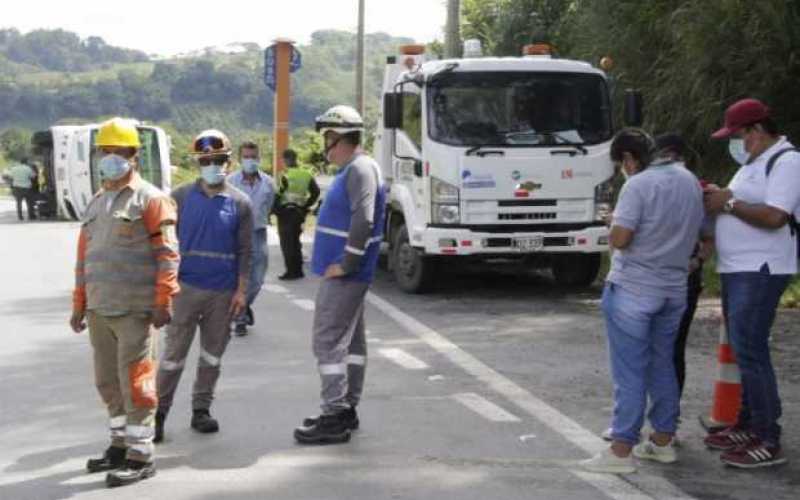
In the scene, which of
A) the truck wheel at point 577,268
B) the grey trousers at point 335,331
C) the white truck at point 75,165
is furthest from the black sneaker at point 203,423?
the white truck at point 75,165

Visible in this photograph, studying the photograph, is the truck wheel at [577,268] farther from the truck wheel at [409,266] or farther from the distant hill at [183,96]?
the distant hill at [183,96]

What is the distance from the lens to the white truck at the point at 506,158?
42.7ft

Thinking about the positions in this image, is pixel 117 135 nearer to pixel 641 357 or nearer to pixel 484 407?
pixel 641 357

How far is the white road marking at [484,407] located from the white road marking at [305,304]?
478 cm

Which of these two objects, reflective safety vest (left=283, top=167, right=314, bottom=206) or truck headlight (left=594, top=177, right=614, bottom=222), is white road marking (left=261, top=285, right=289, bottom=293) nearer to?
reflective safety vest (left=283, top=167, right=314, bottom=206)

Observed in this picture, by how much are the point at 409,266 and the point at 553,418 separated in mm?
6687

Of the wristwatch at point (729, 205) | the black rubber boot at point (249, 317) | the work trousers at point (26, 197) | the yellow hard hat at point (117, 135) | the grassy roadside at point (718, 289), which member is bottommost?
the work trousers at point (26, 197)

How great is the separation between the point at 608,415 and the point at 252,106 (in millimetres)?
119681

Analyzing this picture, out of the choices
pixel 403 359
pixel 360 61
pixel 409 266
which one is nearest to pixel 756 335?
pixel 403 359

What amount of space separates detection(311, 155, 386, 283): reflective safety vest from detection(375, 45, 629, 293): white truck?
6169 mm

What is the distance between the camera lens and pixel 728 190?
6402 millimetres

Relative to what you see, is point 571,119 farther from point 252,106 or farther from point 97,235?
point 252,106

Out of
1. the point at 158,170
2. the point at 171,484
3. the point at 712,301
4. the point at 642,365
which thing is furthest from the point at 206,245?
the point at 158,170

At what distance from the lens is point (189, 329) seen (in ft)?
22.6
